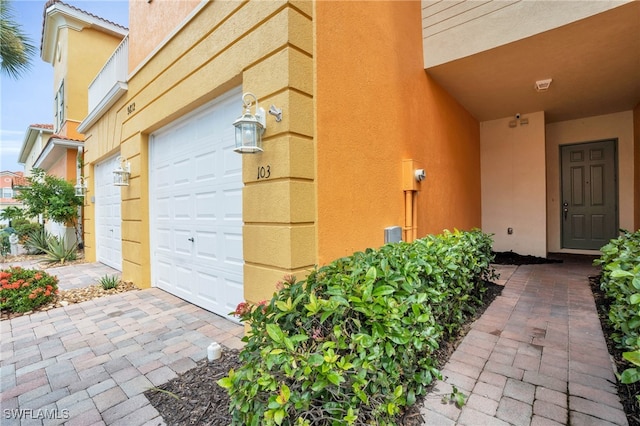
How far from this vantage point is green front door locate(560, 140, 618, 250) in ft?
19.9

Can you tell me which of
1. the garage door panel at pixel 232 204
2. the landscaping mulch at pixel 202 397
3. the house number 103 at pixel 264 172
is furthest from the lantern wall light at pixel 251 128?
the landscaping mulch at pixel 202 397

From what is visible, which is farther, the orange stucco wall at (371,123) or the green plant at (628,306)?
the orange stucco wall at (371,123)

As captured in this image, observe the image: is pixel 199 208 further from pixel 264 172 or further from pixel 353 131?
pixel 353 131

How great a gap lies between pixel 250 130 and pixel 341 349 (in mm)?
1893

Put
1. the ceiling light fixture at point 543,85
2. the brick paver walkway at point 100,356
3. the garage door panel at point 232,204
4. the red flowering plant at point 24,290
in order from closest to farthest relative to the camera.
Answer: the brick paver walkway at point 100,356 → the garage door panel at point 232,204 → the red flowering plant at point 24,290 → the ceiling light fixture at point 543,85

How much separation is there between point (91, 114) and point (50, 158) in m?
5.79

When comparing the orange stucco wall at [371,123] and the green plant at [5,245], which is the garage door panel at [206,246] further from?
the green plant at [5,245]

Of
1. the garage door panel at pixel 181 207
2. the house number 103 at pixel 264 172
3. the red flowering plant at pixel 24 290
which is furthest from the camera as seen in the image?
the garage door panel at pixel 181 207

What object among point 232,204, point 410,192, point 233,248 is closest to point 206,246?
point 233,248

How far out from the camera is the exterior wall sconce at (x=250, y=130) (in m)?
2.47

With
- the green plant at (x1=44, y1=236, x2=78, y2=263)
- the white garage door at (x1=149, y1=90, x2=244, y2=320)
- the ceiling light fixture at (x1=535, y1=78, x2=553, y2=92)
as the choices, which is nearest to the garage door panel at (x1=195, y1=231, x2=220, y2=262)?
the white garage door at (x1=149, y1=90, x2=244, y2=320)

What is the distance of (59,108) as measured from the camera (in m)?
10.3

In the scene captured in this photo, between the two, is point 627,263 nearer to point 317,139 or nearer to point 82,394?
point 317,139

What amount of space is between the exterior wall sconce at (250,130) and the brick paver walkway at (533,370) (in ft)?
7.58
